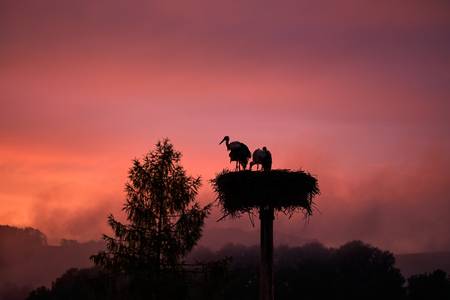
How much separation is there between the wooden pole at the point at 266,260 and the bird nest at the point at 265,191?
2.07 feet

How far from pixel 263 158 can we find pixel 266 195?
331 cm

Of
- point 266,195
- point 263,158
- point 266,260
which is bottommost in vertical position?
point 266,260

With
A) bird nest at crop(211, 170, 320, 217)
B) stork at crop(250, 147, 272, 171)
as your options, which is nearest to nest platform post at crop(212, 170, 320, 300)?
bird nest at crop(211, 170, 320, 217)

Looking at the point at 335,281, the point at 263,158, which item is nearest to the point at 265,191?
the point at 263,158

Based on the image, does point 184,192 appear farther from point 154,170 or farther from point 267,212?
point 267,212

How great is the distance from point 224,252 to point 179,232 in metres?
80.5

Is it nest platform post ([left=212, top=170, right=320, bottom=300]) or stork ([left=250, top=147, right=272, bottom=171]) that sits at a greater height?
stork ([left=250, top=147, right=272, bottom=171])

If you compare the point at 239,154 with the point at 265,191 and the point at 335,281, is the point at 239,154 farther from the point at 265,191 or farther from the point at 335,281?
the point at 335,281

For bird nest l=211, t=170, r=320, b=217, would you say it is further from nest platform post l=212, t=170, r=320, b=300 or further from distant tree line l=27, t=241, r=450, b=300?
distant tree line l=27, t=241, r=450, b=300

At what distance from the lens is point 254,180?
18.7 meters

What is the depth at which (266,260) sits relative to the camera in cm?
1794

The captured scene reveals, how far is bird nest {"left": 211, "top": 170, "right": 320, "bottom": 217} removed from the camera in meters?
18.6

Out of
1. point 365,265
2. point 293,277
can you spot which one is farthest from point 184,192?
point 365,265

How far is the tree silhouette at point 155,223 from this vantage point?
873 inches
